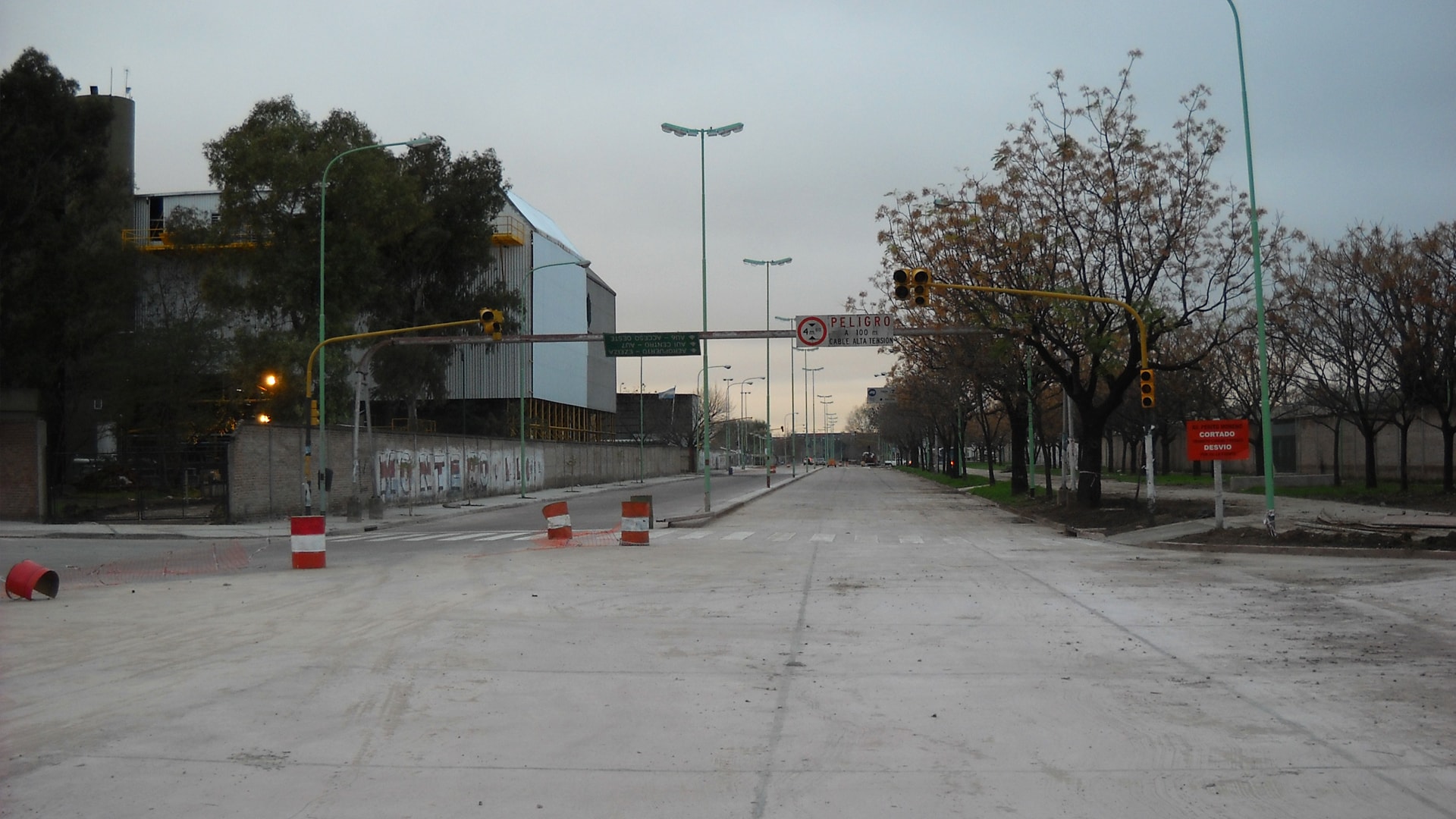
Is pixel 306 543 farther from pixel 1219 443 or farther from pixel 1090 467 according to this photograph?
pixel 1090 467

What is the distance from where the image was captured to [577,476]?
7219cm

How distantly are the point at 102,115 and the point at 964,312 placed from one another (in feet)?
123

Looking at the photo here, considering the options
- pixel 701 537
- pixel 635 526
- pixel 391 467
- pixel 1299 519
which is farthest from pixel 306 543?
pixel 391 467

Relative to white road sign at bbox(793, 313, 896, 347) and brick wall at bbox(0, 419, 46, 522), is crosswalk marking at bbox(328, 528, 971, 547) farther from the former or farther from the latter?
brick wall at bbox(0, 419, 46, 522)

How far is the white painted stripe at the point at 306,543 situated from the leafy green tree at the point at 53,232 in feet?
98.1

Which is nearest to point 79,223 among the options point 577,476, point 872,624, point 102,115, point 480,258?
point 102,115

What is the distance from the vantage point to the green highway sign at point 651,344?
33.1m

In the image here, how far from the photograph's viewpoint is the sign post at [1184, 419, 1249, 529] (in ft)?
78.2

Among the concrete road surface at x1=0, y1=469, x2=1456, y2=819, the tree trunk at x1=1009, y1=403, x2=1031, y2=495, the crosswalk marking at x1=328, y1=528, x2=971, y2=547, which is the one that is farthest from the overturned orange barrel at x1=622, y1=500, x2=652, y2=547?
the tree trunk at x1=1009, y1=403, x2=1031, y2=495

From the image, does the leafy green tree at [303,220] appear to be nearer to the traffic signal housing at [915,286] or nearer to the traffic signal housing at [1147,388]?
the traffic signal housing at [915,286]

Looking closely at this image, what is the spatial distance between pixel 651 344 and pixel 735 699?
84.8 ft

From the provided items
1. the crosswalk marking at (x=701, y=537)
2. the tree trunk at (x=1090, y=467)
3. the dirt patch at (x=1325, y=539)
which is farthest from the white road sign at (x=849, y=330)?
the dirt patch at (x=1325, y=539)

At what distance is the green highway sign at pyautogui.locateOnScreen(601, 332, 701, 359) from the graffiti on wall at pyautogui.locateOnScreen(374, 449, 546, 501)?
14317mm

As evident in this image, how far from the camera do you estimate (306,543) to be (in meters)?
18.3
